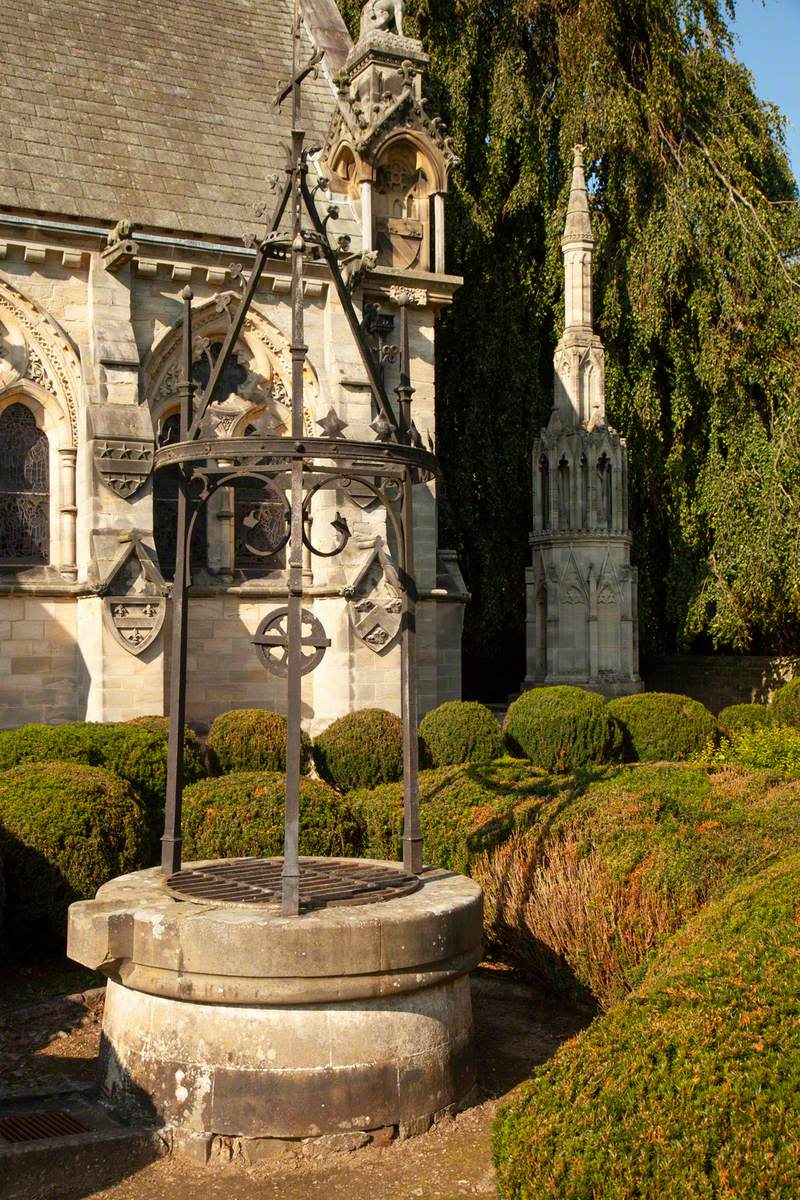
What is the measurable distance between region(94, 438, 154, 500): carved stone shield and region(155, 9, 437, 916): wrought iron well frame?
7.24 metres

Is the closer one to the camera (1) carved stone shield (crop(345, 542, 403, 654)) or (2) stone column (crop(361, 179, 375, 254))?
(1) carved stone shield (crop(345, 542, 403, 654))

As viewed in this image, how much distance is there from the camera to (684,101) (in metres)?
19.8

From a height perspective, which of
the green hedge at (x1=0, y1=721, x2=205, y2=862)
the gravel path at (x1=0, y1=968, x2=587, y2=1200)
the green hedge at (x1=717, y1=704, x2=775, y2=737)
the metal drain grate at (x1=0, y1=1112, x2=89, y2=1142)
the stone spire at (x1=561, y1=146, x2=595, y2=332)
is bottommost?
the gravel path at (x1=0, y1=968, x2=587, y2=1200)

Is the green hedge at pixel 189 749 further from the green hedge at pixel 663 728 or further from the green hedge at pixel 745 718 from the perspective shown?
the green hedge at pixel 745 718

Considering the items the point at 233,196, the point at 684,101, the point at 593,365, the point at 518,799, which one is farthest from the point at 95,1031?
the point at 684,101

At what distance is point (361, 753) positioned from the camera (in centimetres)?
1140

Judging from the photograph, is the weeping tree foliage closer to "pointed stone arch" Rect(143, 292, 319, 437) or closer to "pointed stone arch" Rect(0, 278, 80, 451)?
"pointed stone arch" Rect(143, 292, 319, 437)

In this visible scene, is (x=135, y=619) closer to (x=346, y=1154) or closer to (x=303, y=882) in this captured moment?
(x=303, y=882)

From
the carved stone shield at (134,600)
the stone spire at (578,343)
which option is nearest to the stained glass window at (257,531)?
the carved stone shield at (134,600)

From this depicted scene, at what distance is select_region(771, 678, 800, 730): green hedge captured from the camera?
14.5 m

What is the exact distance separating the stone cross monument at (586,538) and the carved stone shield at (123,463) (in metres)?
5.87

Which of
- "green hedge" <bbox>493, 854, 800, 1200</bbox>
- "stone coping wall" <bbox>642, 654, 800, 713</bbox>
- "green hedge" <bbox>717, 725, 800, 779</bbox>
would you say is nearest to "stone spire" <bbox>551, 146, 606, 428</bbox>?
"green hedge" <bbox>717, 725, 800, 779</bbox>

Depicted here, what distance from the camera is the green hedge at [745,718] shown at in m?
14.8

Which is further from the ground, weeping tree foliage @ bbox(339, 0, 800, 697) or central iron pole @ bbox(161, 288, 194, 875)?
weeping tree foliage @ bbox(339, 0, 800, 697)
